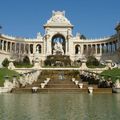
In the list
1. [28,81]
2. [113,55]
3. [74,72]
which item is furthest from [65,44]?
[28,81]

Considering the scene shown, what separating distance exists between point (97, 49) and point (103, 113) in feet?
287

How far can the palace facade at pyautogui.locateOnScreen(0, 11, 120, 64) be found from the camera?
98000 millimetres

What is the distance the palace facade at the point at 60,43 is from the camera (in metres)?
98.0

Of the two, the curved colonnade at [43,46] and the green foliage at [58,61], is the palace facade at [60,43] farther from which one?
the green foliage at [58,61]

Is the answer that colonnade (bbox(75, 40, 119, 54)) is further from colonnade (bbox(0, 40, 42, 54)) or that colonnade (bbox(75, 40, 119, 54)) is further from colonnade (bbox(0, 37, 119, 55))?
colonnade (bbox(0, 40, 42, 54))

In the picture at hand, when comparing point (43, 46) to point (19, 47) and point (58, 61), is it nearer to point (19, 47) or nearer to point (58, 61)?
point (19, 47)

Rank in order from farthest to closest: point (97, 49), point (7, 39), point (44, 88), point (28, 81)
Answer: point (97, 49)
point (7, 39)
point (28, 81)
point (44, 88)

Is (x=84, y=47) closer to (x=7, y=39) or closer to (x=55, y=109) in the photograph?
(x=7, y=39)

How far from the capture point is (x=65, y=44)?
102 meters

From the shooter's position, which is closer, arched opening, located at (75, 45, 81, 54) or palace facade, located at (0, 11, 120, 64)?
palace facade, located at (0, 11, 120, 64)

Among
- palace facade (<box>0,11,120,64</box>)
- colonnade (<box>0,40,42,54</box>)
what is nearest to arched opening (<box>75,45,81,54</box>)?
palace facade (<box>0,11,120,64</box>)

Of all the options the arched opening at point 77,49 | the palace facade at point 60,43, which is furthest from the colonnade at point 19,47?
the arched opening at point 77,49

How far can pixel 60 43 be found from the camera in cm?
9950

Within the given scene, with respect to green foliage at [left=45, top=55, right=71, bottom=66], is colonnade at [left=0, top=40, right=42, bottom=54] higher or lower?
higher
